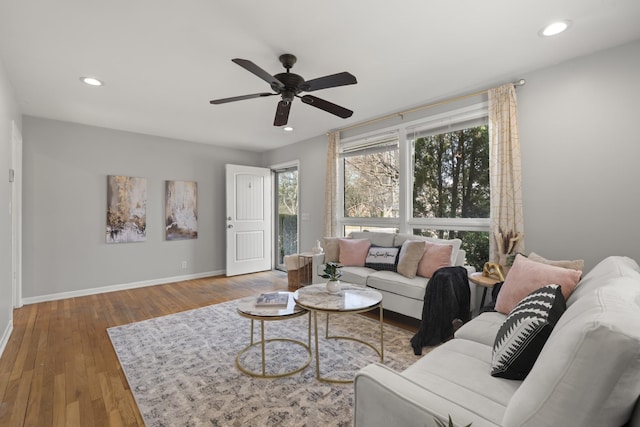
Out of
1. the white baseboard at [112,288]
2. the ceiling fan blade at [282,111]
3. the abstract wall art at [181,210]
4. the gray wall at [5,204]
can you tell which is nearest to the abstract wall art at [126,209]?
the abstract wall art at [181,210]

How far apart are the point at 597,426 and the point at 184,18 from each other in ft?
9.07

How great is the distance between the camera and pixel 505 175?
115 inches

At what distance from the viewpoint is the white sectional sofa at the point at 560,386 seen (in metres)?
0.70

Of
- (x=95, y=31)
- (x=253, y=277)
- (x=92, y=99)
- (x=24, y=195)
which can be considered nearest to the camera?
(x=95, y=31)

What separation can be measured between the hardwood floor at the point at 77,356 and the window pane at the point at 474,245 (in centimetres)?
97

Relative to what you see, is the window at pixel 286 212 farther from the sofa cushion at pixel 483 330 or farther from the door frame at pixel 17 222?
the sofa cushion at pixel 483 330

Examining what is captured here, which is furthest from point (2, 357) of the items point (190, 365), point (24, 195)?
point (24, 195)

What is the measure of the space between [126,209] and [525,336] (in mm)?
5222

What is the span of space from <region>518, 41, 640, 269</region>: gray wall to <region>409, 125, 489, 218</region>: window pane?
46 centimetres

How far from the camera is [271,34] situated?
219 cm

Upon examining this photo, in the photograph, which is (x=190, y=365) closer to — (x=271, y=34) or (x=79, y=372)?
(x=79, y=372)

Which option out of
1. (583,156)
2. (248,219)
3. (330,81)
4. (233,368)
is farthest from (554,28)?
(248,219)

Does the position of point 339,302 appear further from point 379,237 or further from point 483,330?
point 379,237

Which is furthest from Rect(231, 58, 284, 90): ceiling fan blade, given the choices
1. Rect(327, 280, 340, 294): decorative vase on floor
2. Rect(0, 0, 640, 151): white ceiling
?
Rect(327, 280, 340, 294): decorative vase on floor
